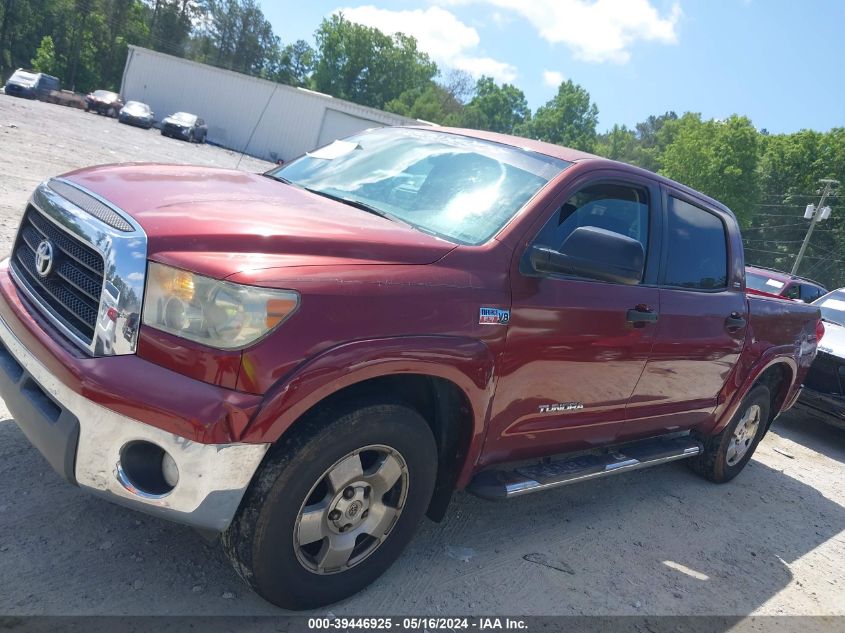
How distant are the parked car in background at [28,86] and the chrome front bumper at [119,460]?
4275 cm

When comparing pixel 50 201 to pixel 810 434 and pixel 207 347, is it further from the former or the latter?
pixel 810 434

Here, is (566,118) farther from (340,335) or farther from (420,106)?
(340,335)

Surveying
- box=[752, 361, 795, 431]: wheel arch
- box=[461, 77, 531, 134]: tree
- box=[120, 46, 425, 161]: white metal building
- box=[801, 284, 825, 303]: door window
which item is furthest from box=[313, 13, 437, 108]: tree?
box=[752, 361, 795, 431]: wheel arch

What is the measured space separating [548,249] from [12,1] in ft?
232

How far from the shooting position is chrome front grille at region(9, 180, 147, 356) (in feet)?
7.22

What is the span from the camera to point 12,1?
58.0 metres

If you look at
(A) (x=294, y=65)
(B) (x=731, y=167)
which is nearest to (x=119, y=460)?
(B) (x=731, y=167)

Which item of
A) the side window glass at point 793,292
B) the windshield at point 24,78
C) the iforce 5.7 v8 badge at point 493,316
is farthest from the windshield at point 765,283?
the windshield at point 24,78

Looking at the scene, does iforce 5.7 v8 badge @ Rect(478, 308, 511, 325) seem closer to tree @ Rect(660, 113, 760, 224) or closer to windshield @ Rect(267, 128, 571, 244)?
windshield @ Rect(267, 128, 571, 244)

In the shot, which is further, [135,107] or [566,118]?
[566,118]

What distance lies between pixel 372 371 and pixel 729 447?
3.85 meters

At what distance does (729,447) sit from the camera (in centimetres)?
520

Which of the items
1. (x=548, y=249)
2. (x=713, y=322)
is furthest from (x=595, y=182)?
(x=713, y=322)

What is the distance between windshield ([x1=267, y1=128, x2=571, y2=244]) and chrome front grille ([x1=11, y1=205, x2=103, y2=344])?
123 centimetres
